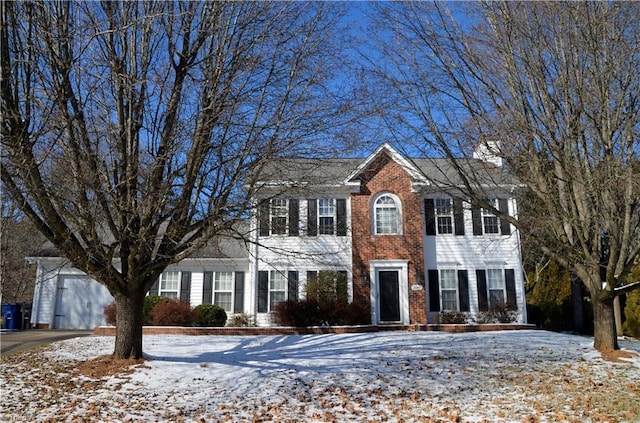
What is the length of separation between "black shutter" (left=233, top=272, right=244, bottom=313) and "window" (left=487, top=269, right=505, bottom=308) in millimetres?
9502

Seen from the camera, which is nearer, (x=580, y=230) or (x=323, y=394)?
(x=323, y=394)

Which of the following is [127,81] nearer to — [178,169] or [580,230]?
[178,169]

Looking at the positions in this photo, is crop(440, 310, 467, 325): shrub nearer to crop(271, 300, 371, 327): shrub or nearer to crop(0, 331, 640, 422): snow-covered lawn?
crop(271, 300, 371, 327): shrub

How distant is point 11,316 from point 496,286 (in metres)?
18.4

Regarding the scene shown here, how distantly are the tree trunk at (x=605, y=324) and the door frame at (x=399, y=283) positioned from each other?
8304 millimetres

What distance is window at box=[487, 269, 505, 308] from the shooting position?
19344 mm

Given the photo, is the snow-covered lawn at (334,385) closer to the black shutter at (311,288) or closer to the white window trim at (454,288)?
the black shutter at (311,288)

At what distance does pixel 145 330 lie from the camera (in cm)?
1605

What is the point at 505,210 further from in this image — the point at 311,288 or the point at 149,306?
the point at 149,306

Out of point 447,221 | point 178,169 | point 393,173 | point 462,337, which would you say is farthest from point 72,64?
point 447,221

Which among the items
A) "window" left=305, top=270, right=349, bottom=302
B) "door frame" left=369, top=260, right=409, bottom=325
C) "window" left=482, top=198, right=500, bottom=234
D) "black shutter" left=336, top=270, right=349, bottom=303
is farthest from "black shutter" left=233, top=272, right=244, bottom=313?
"window" left=482, top=198, right=500, bottom=234

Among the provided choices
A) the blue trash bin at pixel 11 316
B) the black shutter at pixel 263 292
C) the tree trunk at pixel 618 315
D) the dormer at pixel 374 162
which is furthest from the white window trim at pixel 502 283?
the blue trash bin at pixel 11 316

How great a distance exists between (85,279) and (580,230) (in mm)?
17744

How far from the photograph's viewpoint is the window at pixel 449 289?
1938 centimetres
